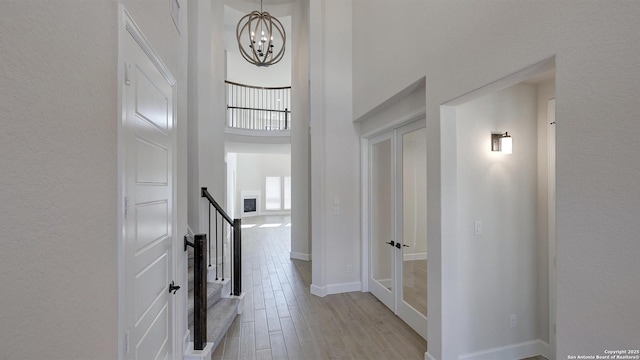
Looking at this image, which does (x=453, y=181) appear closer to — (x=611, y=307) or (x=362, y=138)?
(x=611, y=307)

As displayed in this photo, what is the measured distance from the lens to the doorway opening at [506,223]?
247cm

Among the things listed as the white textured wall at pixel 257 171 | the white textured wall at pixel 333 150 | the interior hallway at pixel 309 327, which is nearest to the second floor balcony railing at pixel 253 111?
the white textured wall at pixel 333 150

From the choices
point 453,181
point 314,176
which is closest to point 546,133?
→ point 453,181

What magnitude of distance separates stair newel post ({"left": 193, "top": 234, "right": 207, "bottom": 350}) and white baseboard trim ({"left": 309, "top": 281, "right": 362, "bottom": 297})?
6.37 feet

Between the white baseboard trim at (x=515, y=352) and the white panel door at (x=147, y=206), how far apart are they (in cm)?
253

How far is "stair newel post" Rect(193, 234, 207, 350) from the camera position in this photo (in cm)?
228

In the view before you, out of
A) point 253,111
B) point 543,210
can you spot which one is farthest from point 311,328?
point 253,111

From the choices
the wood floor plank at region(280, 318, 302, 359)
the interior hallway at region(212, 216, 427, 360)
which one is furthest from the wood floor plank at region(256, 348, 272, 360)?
the wood floor plank at region(280, 318, 302, 359)

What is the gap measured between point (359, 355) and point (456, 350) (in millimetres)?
873

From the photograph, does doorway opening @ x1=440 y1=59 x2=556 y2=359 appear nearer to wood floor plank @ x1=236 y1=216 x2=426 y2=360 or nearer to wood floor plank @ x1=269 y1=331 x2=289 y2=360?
wood floor plank @ x1=236 y1=216 x2=426 y2=360

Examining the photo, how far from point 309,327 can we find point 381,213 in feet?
5.88

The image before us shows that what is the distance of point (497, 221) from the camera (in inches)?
101

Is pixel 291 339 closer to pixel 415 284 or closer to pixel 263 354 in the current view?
pixel 263 354

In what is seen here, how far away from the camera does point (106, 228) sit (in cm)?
110
